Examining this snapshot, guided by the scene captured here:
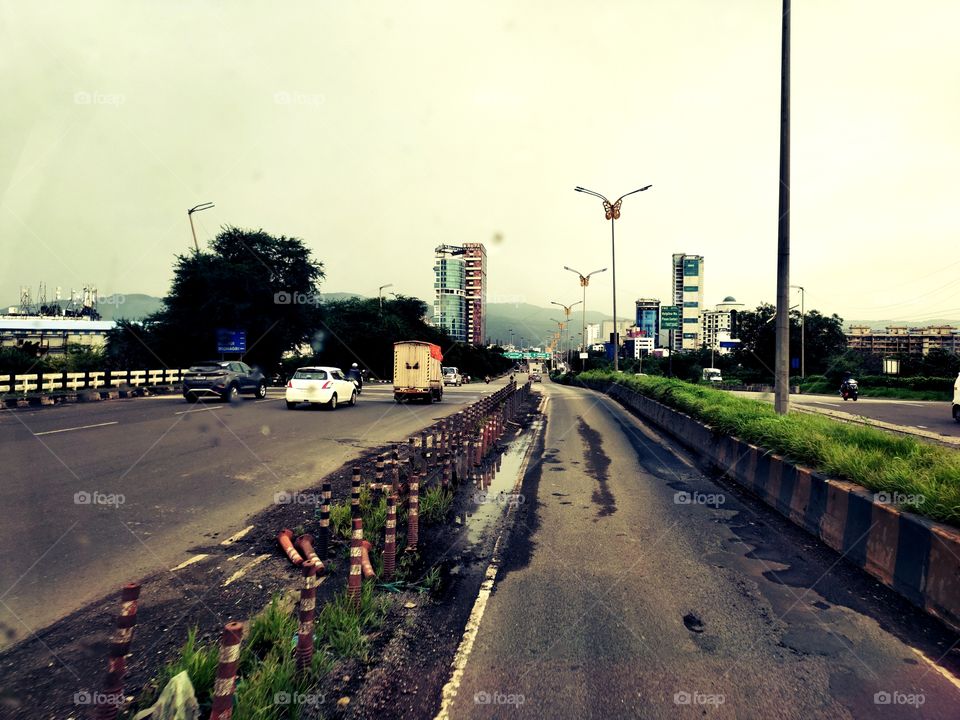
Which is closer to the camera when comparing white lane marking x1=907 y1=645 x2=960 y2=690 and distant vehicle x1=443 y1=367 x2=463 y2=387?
white lane marking x1=907 y1=645 x2=960 y2=690

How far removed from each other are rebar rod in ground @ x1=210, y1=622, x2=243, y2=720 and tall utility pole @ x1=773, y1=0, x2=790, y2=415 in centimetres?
1171

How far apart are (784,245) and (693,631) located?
9.95 m

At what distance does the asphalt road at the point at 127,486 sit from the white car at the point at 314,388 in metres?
4.00

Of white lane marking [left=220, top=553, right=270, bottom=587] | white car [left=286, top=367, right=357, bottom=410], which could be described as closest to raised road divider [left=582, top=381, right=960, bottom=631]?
white lane marking [left=220, top=553, right=270, bottom=587]

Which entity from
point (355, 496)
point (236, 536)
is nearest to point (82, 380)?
point (236, 536)

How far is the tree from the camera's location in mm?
48500

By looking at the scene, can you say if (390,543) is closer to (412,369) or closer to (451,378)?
(412,369)

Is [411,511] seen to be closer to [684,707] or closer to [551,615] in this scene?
[551,615]

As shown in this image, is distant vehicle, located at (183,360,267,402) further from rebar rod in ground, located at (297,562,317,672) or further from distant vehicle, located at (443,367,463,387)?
distant vehicle, located at (443,367,463,387)

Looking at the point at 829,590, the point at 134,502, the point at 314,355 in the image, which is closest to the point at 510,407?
the point at 134,502

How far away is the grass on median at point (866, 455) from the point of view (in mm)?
5863

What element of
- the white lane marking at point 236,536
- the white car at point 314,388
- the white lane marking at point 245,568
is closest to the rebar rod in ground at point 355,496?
the white lane marking at point 245,568

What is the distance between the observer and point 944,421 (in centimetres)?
2183

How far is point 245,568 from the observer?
6.17 meters
